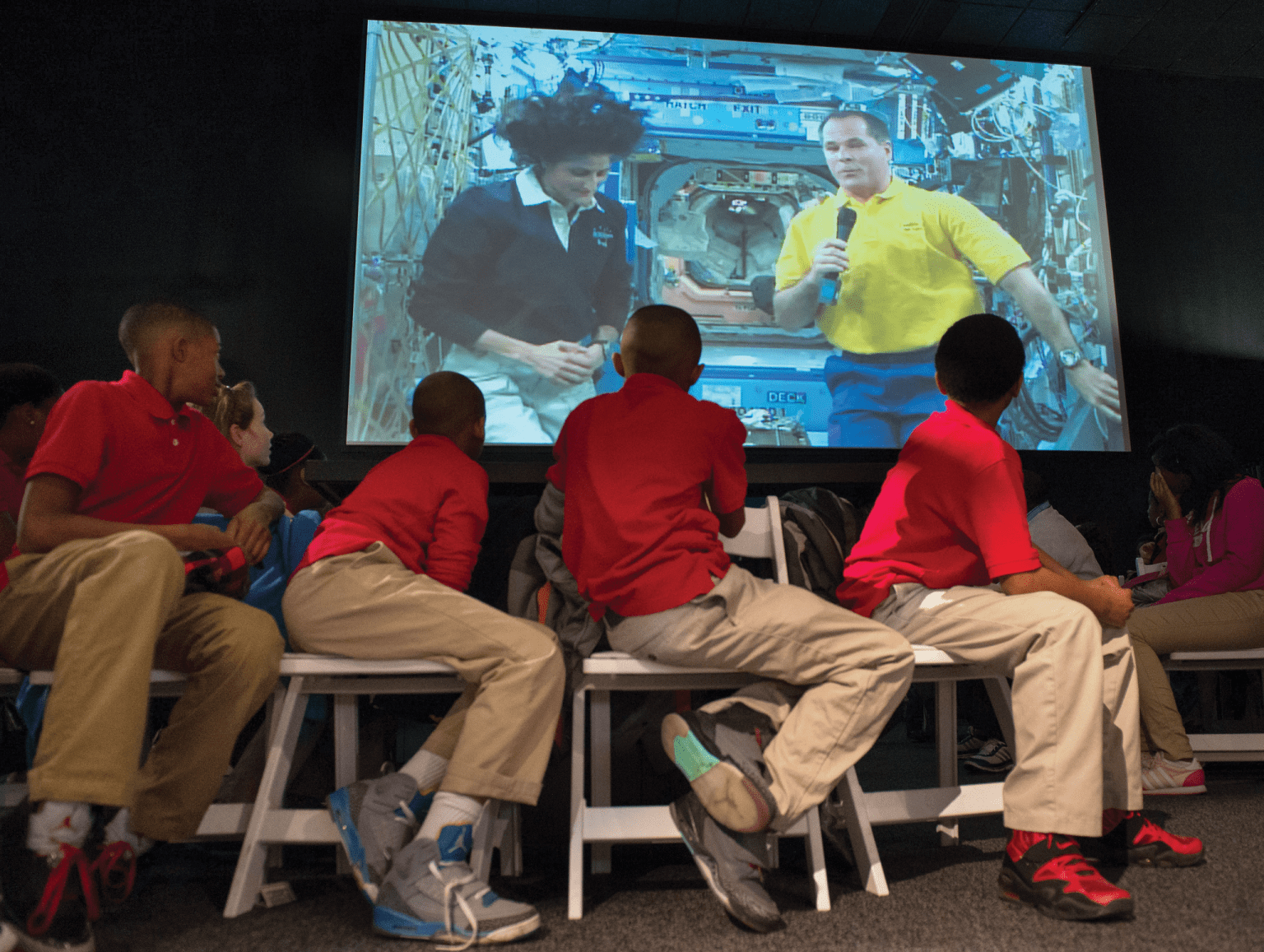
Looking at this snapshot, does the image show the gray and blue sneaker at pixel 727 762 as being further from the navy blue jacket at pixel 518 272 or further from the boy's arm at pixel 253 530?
the navy blue jacket at pixel 518 272

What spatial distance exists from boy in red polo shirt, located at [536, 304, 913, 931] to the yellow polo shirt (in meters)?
2.48

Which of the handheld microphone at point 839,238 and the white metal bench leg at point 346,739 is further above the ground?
the handheld microphone at point 839,238

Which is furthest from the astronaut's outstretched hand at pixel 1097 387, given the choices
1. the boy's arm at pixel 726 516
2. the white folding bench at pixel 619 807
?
the white folding bench at pixel 619 807

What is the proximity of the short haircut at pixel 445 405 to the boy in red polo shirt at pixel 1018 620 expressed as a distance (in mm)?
822

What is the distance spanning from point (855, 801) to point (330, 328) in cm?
328

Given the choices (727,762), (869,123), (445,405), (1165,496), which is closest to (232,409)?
(445,405)

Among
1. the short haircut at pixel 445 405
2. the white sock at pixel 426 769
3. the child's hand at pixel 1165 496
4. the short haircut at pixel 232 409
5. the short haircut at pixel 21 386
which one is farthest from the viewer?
the child's hand at pixel 1165 496

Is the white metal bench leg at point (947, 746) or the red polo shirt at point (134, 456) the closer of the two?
the red polo shirt at point (134, 456)

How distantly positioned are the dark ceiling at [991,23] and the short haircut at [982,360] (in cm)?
301

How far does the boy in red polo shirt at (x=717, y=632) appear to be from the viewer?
127 centimetres

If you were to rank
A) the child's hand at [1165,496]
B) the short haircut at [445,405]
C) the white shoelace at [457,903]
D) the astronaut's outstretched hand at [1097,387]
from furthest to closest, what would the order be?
the astronaut's outstretched hand at [1097,387], the child's hand at [1165,496], the short haircut at [445,405], the white shoelace at [457,903]

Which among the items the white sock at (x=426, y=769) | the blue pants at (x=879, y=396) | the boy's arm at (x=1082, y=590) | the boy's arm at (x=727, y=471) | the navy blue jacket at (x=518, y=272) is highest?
the navy blue jacket at (x=518, y=272)

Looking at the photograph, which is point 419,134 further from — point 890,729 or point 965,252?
point 890,729

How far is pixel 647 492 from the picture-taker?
1391 millimetres
